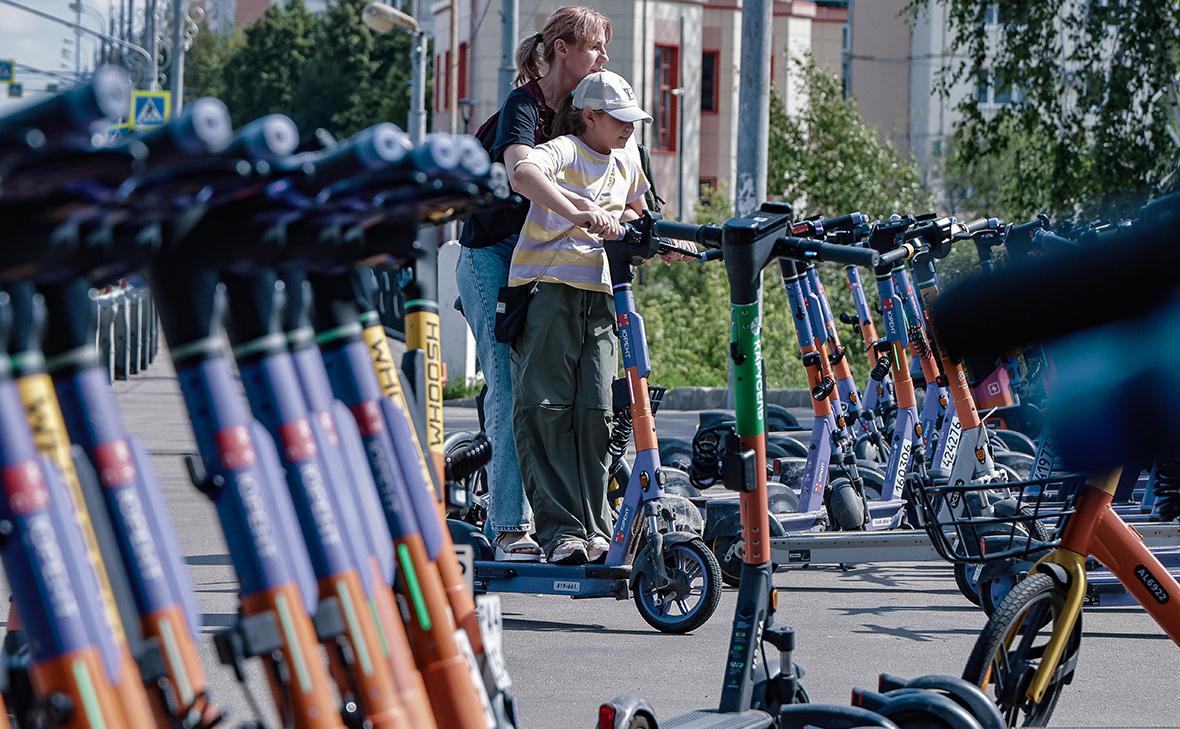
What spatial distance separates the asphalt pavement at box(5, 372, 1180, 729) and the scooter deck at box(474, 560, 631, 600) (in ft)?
0.46

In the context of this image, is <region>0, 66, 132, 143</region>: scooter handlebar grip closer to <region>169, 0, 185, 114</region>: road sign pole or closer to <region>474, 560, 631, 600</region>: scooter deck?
<region>474, 560, 631, 600</region>: scooter deck

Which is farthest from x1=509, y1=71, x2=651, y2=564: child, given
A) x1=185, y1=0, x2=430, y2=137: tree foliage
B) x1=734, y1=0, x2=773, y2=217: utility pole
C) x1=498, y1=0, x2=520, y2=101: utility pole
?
x1=185, y1=0, x2=430, y2=137: tree foliage

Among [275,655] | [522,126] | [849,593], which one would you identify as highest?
[522,126]

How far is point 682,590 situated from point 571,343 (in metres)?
0.94

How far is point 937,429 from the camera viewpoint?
7.96m

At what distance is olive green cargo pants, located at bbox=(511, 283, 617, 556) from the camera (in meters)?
6.28

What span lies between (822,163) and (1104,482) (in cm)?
2832

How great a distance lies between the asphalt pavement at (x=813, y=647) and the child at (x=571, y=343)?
42cm

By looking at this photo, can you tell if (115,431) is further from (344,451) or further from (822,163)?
(822,163)

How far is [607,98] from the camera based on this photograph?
6.07 meters

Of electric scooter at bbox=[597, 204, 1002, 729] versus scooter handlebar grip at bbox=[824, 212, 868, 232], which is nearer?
electric scooter at bbox=[597, 204, 1002, 729]

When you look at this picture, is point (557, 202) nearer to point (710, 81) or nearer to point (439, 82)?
point (710, 81)

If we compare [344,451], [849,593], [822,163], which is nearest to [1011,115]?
[822,163]

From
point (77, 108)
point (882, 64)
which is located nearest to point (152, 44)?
point (882, 64)
